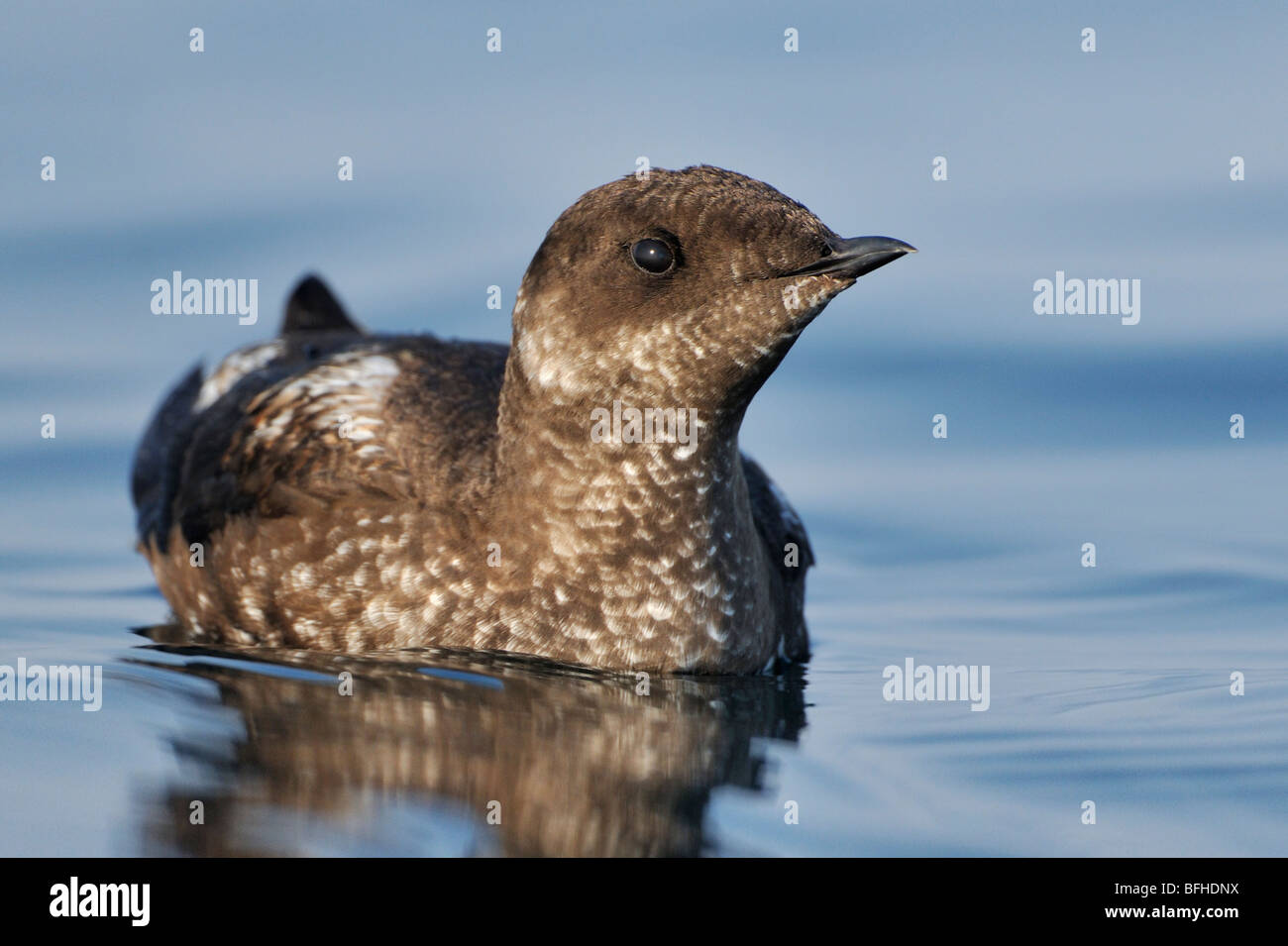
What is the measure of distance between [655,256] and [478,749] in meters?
2.16

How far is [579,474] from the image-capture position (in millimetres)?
8836

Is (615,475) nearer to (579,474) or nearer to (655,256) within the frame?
(579,474)

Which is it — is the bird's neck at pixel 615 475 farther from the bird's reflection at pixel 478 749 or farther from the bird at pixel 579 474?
the bird's reflection at pixel 478 749

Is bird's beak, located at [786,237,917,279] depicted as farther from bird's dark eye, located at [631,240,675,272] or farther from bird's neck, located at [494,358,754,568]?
bird's neck, located at [494,358,754,568]

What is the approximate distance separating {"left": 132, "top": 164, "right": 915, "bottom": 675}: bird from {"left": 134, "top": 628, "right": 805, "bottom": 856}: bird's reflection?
191mm

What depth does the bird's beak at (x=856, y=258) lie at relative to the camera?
827 cm

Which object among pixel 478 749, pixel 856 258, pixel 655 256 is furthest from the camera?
pixel 655 256

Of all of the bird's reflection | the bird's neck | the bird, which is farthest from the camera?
the bird's neck

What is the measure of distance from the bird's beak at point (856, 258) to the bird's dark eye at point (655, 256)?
0.52 m

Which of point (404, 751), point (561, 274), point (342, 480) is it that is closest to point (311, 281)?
point (342, 480)

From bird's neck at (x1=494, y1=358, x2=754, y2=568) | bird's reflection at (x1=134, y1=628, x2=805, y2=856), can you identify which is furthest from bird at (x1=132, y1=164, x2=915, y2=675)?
bird's reflection at (x1=134, y1=628, x2=805, y2=856)

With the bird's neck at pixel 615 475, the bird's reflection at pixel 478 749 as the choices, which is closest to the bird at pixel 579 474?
the bird's neck at pixel 615 475

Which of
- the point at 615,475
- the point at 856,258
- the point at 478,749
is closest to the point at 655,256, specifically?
the point at 856,258

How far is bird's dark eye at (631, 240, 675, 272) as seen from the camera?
8469 mm
